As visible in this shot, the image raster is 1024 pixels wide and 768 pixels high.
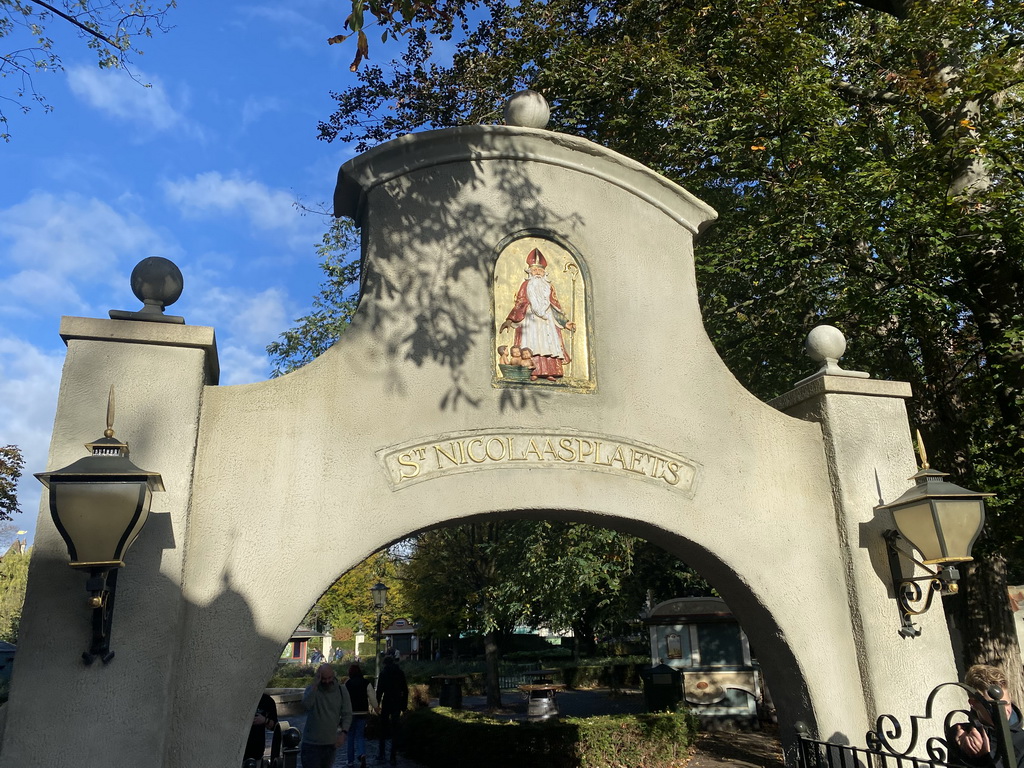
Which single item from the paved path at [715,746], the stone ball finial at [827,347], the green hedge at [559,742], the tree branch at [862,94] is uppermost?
the tree branch at [862,94]

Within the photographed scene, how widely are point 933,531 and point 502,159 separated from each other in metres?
4.33

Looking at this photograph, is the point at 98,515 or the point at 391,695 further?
the point at 391,695

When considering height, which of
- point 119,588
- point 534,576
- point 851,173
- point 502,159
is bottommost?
point 119,588

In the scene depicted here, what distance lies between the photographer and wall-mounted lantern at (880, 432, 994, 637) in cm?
562

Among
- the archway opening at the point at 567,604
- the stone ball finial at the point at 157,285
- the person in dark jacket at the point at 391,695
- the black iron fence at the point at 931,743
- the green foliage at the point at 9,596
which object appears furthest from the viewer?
the green foliage at the point at 9,596

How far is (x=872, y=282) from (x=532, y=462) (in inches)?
254

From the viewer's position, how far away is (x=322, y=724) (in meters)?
7.67

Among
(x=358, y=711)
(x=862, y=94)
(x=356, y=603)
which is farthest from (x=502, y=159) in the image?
(x=356, y=603)

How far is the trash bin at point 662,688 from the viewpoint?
1519 cm

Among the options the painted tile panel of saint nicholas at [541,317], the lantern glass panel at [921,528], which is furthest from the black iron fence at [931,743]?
the painted tile panel of saint nicholas at [541,317]

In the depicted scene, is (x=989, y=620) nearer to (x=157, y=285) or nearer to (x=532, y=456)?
(x=532, y=456)

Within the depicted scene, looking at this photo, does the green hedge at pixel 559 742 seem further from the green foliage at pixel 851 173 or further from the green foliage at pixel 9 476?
the green foliage at pixel 9 476

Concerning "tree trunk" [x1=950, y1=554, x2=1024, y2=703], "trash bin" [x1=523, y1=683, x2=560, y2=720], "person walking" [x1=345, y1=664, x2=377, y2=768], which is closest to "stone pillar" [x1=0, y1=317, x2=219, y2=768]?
"person walking" [x1=345, y1=664, x2=377, y2=768]

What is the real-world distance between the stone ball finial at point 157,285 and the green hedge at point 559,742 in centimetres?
783
